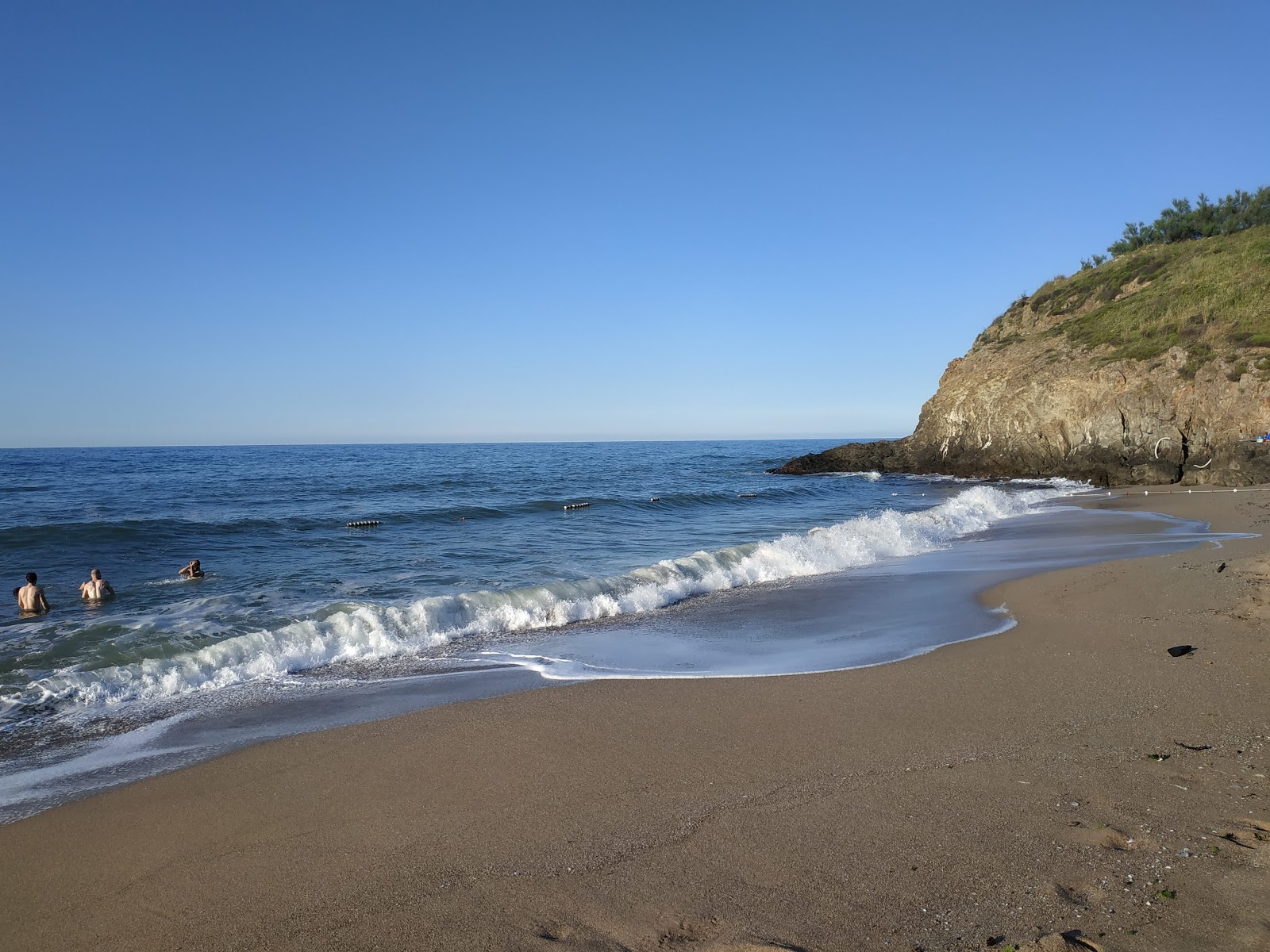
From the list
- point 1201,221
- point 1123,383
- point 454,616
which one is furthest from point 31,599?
point 1201,221

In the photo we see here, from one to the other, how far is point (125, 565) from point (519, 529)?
34.1 ft

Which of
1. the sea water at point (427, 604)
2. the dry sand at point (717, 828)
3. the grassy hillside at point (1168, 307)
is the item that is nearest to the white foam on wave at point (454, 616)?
the sea water at point (427, 604)

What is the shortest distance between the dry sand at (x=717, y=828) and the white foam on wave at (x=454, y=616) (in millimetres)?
3025

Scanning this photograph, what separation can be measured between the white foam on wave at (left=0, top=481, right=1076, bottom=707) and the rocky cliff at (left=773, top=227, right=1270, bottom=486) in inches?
776

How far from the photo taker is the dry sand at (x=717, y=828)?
3.41 meters

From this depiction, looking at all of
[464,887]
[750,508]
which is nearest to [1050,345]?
[750,508]

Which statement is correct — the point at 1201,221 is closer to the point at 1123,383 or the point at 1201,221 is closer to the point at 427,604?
the point at 1123,383

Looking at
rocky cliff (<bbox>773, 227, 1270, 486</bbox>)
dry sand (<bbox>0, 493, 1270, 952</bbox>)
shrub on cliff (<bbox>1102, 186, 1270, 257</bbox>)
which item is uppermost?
shrub on cliff (<bbox>1102, 186, 1270, 257</bbox>)

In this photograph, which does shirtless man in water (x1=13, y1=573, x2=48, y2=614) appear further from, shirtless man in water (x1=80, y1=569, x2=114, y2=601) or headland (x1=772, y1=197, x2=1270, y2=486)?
headland (x1=772, y1=197, x2=1270, y2=486)

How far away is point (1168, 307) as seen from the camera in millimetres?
38562

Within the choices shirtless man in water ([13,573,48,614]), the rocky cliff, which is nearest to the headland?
the rocky cliff

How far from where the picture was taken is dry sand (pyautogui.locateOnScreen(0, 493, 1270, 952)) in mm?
3406

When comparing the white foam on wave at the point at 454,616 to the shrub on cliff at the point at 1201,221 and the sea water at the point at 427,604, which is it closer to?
the sea water at the point at 427,604

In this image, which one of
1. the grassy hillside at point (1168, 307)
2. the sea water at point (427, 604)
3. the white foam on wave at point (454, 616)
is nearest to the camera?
the sea water at point (427, 604)
